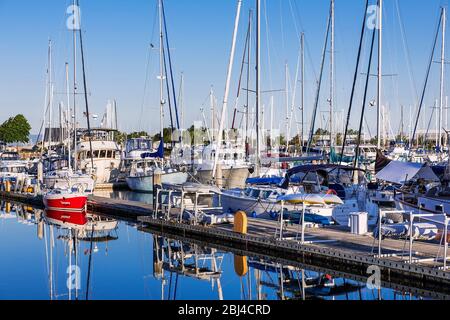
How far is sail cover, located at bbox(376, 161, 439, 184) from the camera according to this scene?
27.8 meters

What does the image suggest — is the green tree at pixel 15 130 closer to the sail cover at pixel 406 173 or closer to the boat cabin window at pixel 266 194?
the boat cabin window at pixel 266 194

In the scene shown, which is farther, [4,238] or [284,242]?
[4,238]

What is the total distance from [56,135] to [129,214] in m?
55.8

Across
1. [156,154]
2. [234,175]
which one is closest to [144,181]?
[156,154]

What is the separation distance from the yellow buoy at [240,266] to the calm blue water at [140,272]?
0.10 metres

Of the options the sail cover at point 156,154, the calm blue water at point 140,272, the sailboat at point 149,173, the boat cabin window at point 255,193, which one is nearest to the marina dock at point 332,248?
the calm blue water at point 140,272

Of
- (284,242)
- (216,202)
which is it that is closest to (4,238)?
(216,202)

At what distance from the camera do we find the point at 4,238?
31.3 metres

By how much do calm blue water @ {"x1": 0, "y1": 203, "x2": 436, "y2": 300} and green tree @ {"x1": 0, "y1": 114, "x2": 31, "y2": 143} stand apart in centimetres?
9410

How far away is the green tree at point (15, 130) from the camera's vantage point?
121 metres

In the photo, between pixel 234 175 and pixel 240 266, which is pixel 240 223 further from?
pixel 234 175
